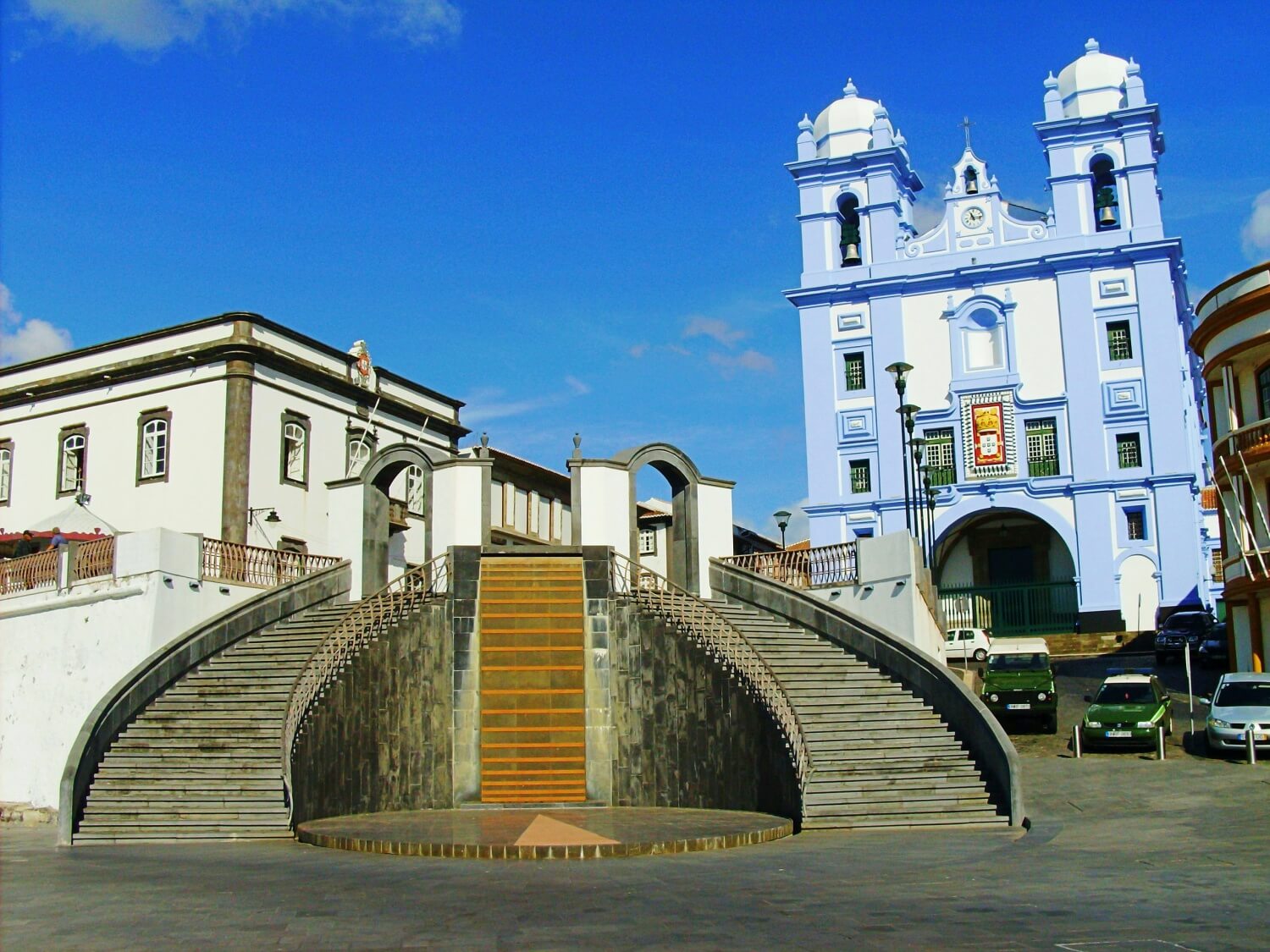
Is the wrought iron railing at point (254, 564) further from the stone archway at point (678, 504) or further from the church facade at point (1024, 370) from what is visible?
the church facade at point (1024, 370)

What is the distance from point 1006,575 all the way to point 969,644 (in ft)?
32.7

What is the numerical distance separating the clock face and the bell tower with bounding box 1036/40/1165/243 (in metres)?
2.87

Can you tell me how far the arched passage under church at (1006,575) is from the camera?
150 feet

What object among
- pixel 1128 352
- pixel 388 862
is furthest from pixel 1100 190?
pixel 388 862

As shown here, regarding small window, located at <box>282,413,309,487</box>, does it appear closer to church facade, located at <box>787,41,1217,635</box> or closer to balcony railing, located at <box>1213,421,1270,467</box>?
church facade, located at <box>787,41,1217,635</box>

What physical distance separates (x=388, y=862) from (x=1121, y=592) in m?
35.0

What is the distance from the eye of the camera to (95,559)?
24.3m

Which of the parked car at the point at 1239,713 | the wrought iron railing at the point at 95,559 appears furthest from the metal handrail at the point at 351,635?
the parked car at the point at 1239,713

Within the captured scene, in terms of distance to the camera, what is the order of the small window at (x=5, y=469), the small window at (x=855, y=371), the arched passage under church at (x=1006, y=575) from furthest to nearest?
the small window at (x=855, y=371), the arched passage under church at (x=1006, y=575), the small window at (x=5, y=469)

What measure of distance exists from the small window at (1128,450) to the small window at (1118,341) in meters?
2.78

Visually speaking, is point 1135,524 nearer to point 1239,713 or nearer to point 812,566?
point 812,566

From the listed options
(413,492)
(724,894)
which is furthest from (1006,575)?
(724,894)

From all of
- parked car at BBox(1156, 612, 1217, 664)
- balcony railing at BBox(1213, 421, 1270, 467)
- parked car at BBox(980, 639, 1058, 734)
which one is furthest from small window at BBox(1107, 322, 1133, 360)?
parked car at BBox(980, 639, 1058, 734)

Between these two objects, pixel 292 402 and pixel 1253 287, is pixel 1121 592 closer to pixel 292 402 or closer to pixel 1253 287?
pixel 1253 287
